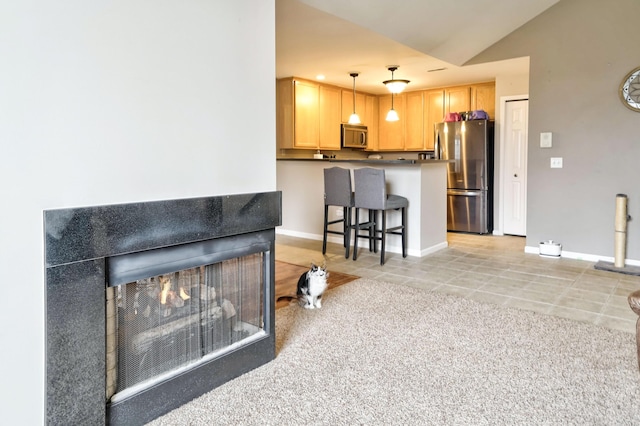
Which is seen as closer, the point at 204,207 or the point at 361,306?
the point at 204,207

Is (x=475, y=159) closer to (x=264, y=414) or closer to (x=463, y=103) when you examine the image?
(x=463, y=103)

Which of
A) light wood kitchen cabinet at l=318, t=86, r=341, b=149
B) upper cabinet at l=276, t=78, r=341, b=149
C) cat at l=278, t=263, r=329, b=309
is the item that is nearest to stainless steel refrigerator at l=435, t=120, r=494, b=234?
light wood kitchen cabinet at l=318, t=86, r=341, b=149

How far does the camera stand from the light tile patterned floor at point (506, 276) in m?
3.15

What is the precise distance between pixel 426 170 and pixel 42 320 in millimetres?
4078

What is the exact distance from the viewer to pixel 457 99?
22.5 ft

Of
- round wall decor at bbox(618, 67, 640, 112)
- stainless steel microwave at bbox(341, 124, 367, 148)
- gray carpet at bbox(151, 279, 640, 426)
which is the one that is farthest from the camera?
stainless steel microwave at bbox(341, 124, 367, 148)

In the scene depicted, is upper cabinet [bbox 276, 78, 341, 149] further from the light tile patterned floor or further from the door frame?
the door frame

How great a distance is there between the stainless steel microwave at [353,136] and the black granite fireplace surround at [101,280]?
5.30 metres

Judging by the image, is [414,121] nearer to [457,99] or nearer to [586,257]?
[457,99]

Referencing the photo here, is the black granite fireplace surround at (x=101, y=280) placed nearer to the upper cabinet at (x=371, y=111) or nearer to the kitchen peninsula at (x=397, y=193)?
the kitchen peninsula at (x=397, y=193)

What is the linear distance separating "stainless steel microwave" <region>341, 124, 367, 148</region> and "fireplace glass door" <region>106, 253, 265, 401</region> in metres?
5.22

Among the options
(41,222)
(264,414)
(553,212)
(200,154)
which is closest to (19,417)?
(41,222)

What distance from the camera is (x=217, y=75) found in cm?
196

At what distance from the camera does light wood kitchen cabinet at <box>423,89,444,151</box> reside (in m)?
7.05
